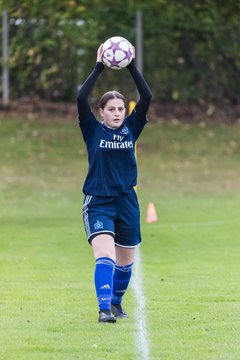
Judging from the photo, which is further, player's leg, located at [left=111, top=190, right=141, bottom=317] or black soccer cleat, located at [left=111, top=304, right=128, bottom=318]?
black soccer cleat, located at [left=111, top=304, right=128, bottom=318]

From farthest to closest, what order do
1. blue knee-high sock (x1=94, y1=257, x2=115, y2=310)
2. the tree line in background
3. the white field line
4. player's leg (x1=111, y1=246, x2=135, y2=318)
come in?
1. the tree line in background
2. player's leg (x1=111, y1=246, x2=135, y2=318)
3. blue knee-high sock (x1=94, y1=257, x2=115, y2=310)
4. the white field line

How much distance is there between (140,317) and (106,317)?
0.50 meters

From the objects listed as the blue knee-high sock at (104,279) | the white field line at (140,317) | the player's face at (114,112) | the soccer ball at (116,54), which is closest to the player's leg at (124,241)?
the white field line at (140,317)

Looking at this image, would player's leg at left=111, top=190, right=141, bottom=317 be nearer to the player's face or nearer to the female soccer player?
the female soccer player

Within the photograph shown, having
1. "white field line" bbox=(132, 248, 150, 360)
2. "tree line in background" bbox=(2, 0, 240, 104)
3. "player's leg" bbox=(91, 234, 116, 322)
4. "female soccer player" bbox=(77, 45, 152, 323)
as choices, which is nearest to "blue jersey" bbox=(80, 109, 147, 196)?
"female soccer player" bbox=(77, 45, 152, 323)

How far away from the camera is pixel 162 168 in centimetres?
2691

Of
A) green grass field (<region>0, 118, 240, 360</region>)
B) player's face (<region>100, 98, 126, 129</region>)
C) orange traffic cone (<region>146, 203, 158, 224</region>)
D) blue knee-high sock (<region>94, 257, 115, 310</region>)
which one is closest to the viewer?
green grass field (<region>0, 118, 240, 360</region>)

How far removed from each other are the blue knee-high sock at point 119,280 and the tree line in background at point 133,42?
21.3 meters

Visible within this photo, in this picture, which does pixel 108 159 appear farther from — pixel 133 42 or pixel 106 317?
pixel 133 42

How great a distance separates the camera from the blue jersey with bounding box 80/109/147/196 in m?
8.87

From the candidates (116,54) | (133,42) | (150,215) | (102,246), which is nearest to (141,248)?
(150,215)

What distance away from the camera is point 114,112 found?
895cm

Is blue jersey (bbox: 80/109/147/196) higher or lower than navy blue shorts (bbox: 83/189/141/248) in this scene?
higher

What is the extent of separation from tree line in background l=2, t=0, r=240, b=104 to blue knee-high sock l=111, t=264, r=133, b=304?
21.3m
